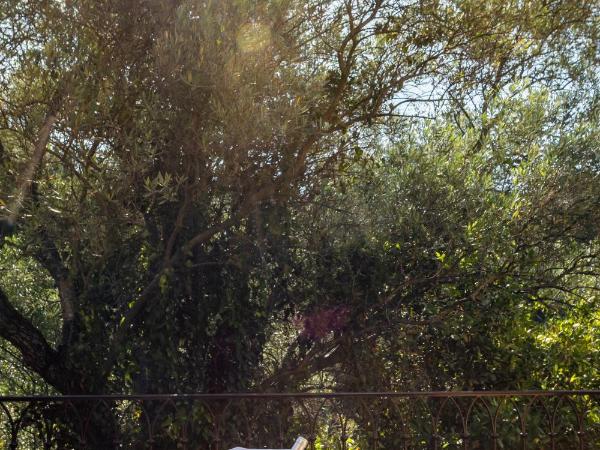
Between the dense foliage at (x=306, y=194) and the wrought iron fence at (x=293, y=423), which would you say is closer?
the dense foliage at (x=306, y=194)

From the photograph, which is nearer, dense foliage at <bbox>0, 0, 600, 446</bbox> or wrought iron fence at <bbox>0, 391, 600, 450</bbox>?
dense foliage at <bbox>0, 0, 600, 446</bbox>

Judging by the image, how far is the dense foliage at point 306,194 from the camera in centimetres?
476

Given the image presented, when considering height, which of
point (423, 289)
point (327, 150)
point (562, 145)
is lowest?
point (423, 289)

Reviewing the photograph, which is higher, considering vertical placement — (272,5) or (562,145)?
(272,5)

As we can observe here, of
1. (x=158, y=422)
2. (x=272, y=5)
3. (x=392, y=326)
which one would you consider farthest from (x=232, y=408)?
(x=272, y=5)

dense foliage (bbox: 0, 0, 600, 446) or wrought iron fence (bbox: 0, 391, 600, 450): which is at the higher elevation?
dense foliage (bbox: 0, 0, 600, 446)

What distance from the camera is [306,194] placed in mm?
5602

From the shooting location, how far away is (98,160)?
4.88 meters

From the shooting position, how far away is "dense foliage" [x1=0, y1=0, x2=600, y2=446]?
4.76 metres

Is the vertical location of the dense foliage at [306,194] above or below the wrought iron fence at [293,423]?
above

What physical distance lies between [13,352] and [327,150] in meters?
3.13

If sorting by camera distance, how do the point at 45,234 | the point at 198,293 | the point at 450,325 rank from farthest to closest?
the point at 450,325
the point at 198,293
the point at 45,234

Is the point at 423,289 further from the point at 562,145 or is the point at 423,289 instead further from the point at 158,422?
the point at 158,422

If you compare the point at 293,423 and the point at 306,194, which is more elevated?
the point at 306,194
